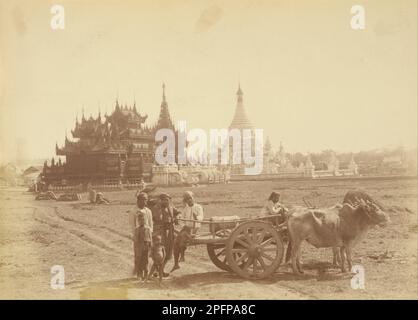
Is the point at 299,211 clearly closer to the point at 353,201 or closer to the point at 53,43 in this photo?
the point at 353,201

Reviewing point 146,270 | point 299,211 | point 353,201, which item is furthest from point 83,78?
point 353,201

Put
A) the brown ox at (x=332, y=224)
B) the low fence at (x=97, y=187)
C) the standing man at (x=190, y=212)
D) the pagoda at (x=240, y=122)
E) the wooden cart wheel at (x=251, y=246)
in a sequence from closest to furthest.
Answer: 1. the wooden cart wheel at (x=251, y=246)
2. the brown ox at (x=332, y=224)
3. the standing man at (x=190, y=212)
4. the pagoda at (x=240, y=122)
5. the low fence at (x=97, y=187)

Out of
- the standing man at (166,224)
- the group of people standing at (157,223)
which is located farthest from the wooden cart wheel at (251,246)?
the standing man at (166,224)

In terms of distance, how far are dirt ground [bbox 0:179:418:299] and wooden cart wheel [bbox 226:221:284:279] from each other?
0.99ft

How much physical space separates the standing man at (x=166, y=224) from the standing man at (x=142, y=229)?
97 mm

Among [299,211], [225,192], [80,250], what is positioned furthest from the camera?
[225,192]

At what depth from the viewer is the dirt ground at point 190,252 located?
6980mm

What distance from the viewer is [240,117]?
8.16 meters

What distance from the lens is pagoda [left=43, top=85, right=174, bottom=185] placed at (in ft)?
27.0

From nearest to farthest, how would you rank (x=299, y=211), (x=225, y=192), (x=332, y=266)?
(x=299, y=211)
(x=332, y=266)
(x=225, y=192)

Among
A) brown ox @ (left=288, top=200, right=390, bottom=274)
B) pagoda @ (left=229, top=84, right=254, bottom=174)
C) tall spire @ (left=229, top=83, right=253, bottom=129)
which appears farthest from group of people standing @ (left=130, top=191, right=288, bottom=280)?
tall spire @ (left=229, top=83, right=253, bottom=129)

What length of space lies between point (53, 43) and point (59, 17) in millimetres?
397

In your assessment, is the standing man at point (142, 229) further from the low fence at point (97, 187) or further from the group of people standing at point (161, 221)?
the low fence at point (97, 187)

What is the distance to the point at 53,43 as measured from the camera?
8008mm
